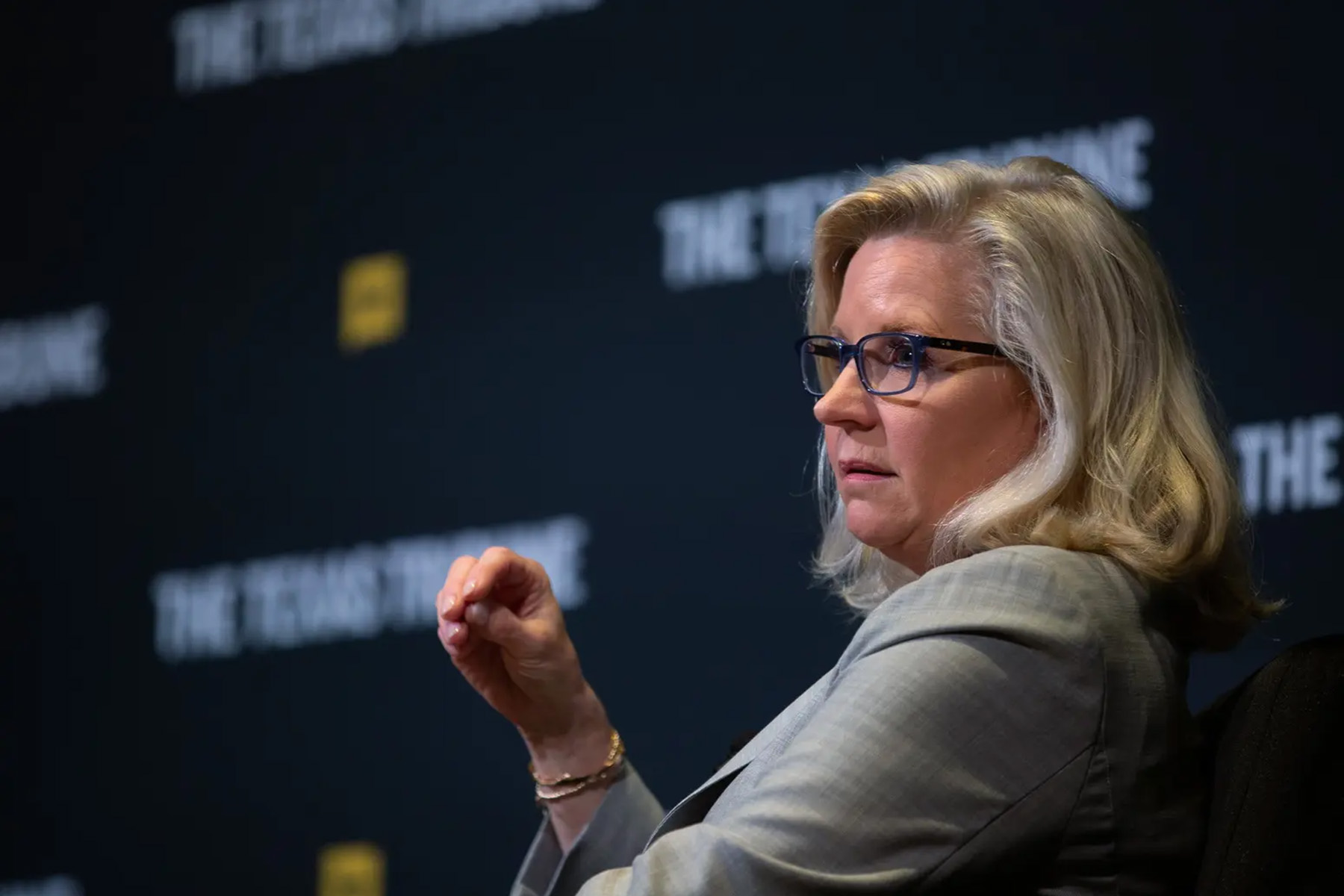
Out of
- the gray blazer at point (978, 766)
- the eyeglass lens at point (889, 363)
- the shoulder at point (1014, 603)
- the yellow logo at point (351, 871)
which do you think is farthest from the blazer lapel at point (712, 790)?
the yellow logo at point (351, 871)

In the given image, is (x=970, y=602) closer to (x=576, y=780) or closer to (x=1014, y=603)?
(x=1014, y=603)

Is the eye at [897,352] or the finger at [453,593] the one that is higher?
the eye at [897,352]

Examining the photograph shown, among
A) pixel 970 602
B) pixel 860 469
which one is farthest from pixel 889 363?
pixel 970 602

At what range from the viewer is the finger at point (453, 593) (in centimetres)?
182

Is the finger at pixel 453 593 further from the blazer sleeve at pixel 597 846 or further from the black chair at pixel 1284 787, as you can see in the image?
the black chair at pixel 1284 787

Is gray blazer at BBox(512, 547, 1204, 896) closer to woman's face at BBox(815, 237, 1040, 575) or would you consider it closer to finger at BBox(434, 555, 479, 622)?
woman's face at BBox(815, 237, 1040, 575)

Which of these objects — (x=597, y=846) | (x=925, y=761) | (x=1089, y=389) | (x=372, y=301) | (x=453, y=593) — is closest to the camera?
(x=925, y=761)

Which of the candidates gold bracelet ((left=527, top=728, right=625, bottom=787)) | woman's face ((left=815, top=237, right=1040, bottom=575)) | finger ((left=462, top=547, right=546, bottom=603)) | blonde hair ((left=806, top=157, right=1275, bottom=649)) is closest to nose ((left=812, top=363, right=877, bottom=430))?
woman's face ((left=815, top=237, right=1040, bottom=575))

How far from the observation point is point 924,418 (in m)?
1.74

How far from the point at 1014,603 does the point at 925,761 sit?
6.8 inches

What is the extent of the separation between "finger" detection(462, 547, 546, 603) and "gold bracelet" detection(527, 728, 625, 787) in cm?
22

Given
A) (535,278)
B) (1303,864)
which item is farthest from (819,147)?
A: (1303,864)

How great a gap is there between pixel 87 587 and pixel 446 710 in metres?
0.86

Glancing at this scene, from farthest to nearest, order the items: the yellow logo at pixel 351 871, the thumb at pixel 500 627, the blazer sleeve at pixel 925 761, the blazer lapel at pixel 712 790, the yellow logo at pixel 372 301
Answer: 1. the yellow logo at pixel 372 301
2. the yellow logo at pixel 351 871
3. the thumb at pixel 500 627
4. the blazer lapel at pixel 712 790
5. the blazer sleeve at pixel 925 761
